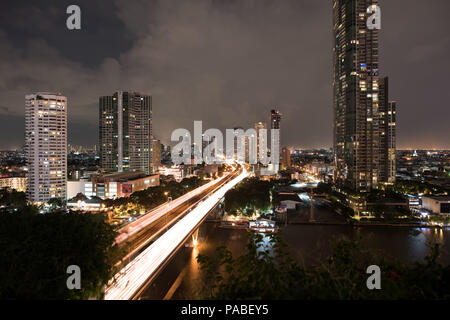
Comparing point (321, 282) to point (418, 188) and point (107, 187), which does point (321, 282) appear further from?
point (418, 188)

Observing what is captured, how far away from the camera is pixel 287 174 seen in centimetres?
3356

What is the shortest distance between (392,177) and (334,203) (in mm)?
13257

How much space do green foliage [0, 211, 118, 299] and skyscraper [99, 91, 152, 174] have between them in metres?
25.1

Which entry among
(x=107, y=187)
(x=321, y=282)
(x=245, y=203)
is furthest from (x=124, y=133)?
(x=321, y=282)

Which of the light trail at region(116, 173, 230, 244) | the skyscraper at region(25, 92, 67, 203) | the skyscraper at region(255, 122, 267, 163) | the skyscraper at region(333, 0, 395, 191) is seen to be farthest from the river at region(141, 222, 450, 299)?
the skyscraper at region(255, 122, 267, 163)

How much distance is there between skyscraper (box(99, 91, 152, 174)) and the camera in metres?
28.4

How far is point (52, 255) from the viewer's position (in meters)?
3.31

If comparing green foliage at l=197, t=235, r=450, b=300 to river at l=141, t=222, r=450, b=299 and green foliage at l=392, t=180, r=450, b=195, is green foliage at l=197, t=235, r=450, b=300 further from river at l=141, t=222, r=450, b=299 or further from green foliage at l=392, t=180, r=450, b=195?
green foliage at l=392, t=180, r=450, b=195

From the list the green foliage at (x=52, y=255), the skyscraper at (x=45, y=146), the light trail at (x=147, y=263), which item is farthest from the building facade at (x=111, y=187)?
the green foliage at (x=52, y=255)

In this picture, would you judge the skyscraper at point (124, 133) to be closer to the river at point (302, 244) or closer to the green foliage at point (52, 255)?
the river at point (302, 244)

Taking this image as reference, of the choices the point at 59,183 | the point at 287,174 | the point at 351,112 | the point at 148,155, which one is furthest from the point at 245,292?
the point at 287,174
